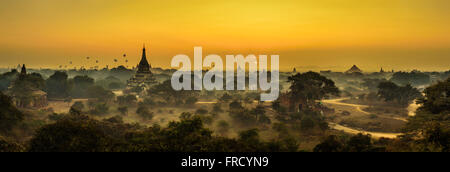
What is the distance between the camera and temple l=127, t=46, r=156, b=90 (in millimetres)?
80750

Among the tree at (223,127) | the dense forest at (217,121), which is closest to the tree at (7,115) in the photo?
the dense forest at (217,121)

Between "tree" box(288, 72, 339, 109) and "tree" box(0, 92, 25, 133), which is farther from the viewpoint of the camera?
"tree" box(288, 72, 339, 109)

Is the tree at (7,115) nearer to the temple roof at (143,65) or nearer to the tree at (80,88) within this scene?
the tree at (80,88)

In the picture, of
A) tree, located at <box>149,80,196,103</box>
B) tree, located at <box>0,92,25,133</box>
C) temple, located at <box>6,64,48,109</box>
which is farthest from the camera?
tree, located at <box>149,80,196,103</box>

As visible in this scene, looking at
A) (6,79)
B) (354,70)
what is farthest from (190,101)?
(354,70)

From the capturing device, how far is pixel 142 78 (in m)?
82.1

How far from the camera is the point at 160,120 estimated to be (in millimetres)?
47094

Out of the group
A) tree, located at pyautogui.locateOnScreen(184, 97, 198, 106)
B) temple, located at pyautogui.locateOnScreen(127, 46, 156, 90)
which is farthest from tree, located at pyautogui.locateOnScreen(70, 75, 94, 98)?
tree, located at pyautogui.locateOnScreen(184, 97, 198, 106)

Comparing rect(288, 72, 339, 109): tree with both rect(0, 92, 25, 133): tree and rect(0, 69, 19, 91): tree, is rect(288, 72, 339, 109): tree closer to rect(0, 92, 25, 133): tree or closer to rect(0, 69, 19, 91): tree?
rect(0, 92, 25, 133): tree

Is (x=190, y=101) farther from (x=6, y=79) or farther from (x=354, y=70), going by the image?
Answer: (x=354, y=70)
